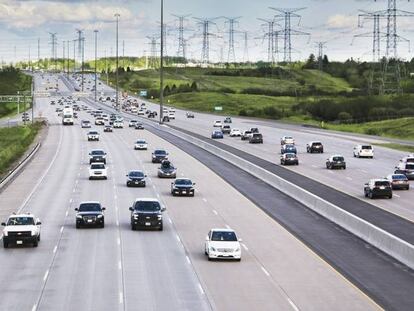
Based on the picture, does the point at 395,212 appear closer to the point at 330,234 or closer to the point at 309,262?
the point at 330,234

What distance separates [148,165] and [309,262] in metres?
45.5

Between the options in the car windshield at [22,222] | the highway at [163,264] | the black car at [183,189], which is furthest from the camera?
the black car at [183,189]

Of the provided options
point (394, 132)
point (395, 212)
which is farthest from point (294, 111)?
point (395, 212)

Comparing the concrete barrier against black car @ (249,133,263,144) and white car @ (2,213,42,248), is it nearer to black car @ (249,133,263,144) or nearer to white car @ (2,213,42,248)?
white car @ (2,213,42,248)

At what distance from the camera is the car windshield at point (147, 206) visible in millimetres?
42812

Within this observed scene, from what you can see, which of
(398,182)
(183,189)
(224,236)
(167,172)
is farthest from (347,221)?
(167,172)

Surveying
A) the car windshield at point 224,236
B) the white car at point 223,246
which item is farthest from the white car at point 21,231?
the car windshield at point 224,236

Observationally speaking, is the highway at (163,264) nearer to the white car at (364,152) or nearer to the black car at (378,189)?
the black car at (378,189)

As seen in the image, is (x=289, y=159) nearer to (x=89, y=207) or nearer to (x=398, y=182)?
(x=398, y=182)

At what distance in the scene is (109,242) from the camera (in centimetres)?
3838

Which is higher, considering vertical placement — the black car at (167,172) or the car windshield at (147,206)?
the car windshield at (147,206)

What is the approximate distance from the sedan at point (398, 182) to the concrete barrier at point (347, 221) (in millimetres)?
7017

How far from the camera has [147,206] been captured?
141ft

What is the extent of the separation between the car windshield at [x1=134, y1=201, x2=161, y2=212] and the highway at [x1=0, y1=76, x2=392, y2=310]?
1.05 meters
